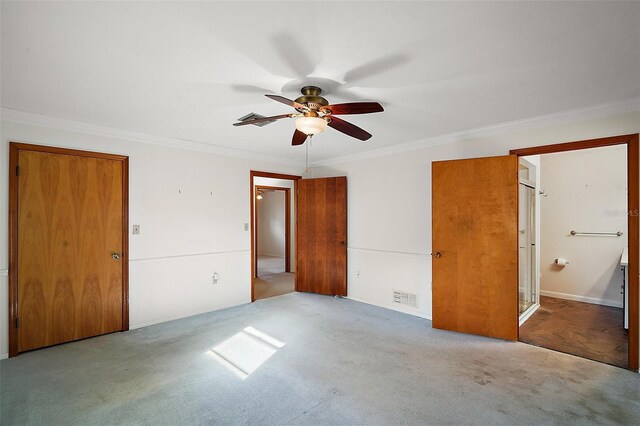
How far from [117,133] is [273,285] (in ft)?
12.0

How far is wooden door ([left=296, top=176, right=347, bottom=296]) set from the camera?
4895 millimetres

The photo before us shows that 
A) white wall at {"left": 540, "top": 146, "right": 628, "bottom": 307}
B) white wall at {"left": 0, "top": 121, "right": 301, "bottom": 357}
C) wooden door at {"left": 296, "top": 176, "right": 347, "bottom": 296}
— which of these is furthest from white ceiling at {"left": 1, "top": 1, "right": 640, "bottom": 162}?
white wall at {"left": 540, "top": 146, "right": 628, "bottom": 307}

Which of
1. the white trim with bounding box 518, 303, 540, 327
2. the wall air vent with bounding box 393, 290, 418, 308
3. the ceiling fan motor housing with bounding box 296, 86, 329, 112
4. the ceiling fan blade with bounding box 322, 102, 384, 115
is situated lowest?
the white trim with bounding box 518, 303, 540, 327

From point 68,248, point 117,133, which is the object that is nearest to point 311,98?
point 117,133

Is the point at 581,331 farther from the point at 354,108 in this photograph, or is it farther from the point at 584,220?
the point at 354,108

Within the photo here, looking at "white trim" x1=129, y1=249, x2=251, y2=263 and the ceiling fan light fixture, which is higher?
the ceiling fan light fixture

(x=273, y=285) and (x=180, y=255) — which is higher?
(x=180, y=255)

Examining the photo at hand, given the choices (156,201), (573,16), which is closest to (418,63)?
(573,16)

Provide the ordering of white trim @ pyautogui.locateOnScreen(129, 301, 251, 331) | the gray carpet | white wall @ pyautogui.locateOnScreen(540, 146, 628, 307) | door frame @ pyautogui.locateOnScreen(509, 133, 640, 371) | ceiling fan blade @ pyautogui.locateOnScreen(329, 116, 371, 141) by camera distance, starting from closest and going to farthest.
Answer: the gray carpet, ceiling fan blade @ pyautogui.locateOnScreen(329, 116, 371, 141), door frame @ pyautogui.locateOnScreen(509, 133, 640, 371), white trim @ pyautogui.locateOnScreen(129, 301, 251, 331), white wall @ pyautogui.locateOnScreen(540, 146, 628, 307)

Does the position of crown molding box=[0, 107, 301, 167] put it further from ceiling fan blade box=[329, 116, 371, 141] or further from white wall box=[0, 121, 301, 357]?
ceiling fan blade box=[329, 116, 371, 141]

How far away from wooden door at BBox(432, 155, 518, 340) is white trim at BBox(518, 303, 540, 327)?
0.75m

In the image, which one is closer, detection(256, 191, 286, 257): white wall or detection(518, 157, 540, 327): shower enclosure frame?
detection(518, 157, 540, 327): shower enclosure frame

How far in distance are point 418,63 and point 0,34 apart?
96.2 inches

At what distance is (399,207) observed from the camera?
422 cm
